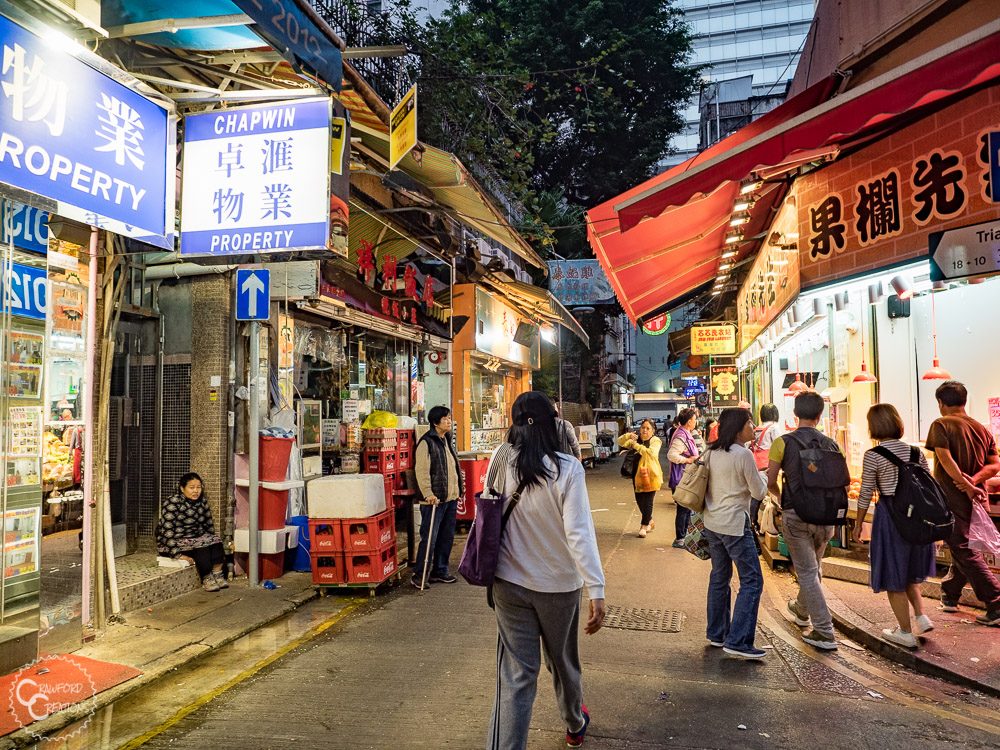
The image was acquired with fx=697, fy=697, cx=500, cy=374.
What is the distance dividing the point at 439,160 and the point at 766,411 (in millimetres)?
5772

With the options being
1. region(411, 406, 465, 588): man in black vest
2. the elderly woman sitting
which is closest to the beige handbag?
region(411, 406, 465, 588): man in black vest

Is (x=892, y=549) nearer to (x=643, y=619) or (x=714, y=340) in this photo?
(x=643, y=619)

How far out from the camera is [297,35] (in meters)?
4.76

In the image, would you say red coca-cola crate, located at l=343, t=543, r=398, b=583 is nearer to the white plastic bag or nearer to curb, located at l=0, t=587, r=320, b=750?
curb, located at l=0, t=587, r=320, b=750

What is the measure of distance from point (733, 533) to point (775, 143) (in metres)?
3.16

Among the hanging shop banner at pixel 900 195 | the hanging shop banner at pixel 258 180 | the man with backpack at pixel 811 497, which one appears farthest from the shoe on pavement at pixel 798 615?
the hanging shop banner at pixel 258 180

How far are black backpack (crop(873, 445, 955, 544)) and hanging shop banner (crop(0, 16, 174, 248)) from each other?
5.89 m

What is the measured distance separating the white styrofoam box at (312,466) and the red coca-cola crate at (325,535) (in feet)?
8.05

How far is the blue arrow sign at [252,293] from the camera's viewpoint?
7609 millimetres

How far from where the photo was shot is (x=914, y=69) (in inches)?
194

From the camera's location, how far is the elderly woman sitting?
7.32 metres

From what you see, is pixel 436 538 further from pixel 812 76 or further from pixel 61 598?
pixel 812 76

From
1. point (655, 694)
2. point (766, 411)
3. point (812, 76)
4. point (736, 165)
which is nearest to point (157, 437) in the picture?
point (655, 694)

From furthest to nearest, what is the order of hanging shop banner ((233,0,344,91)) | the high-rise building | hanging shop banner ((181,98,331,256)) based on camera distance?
the high-rise building < hanging shop banner ((181,98,331,256)) < hanging shop banner ((233,0,344,91))
